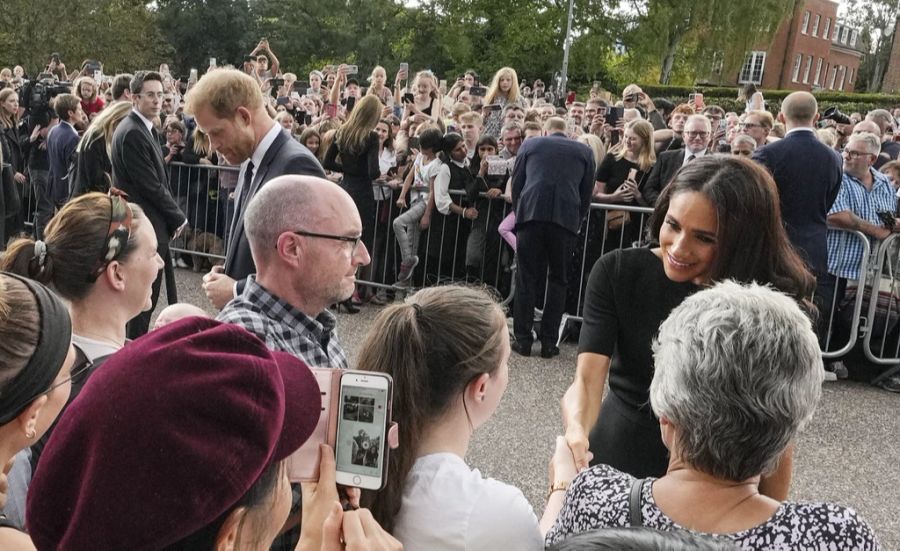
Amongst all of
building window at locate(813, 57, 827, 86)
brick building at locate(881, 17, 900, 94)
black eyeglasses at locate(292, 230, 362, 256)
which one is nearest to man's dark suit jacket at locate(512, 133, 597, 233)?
black eyeglasses at locate(292, 230, 362, 256)

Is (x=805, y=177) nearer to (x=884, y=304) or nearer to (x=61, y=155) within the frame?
(x=884, y=304)

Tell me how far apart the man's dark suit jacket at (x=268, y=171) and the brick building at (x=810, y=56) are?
62.0 metres

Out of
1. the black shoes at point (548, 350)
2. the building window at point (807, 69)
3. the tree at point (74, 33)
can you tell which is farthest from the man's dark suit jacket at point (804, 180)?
the building window at point (807, 69)

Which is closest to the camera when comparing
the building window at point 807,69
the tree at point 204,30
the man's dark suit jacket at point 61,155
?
the man's dark suit jacket at point 61,155

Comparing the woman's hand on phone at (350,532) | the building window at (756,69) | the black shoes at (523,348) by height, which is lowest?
the black shoes at (523,348)

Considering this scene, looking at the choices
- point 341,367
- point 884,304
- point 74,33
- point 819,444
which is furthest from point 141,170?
point 74,33

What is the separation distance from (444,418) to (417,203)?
268 inches

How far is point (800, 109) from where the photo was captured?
21.0 ft

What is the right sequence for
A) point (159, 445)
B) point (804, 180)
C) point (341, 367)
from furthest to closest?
1. point (804, 180)
2. point (341, 367)
3. point (159, 445)

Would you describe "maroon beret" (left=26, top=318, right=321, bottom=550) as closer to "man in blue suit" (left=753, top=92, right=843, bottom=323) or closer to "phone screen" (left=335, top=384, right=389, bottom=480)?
"phone screen" (left=335, top=384, right=389, bottom=480)

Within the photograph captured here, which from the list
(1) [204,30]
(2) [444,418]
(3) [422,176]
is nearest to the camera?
(2) [444,418]

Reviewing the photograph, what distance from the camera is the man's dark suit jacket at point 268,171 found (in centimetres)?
357

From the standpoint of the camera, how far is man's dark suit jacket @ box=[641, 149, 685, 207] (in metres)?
7.52

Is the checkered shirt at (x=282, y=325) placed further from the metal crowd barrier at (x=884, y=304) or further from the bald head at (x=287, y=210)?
the metal crowd barrier at (x=884, y=304)
